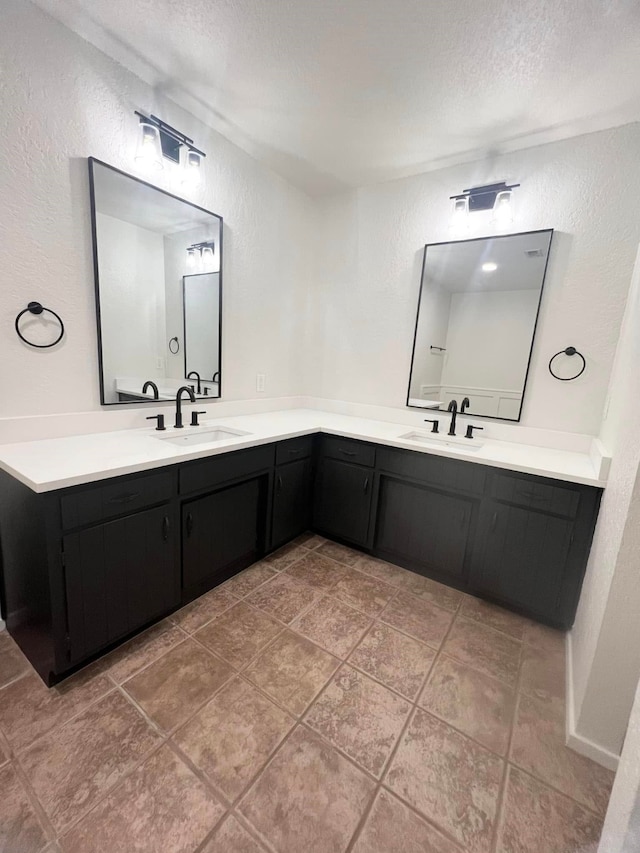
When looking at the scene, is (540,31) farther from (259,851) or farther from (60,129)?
(259,851)

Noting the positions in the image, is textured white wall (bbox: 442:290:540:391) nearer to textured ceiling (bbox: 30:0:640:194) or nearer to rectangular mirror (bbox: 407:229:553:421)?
rectangular mirror (bbox: 407:229:553:421)

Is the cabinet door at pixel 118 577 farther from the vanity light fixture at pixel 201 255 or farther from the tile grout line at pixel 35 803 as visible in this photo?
the vanity light fixture at pixel 201 255

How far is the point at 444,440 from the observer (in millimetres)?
2311

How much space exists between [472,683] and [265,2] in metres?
2.81

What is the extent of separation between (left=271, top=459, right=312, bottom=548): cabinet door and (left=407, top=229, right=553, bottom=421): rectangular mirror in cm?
100

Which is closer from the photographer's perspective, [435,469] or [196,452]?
[196,452]

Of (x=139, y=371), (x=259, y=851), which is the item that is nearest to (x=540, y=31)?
(x=139, y=371)

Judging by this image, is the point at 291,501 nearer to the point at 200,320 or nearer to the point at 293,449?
the point at 293,449

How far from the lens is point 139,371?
1.96m

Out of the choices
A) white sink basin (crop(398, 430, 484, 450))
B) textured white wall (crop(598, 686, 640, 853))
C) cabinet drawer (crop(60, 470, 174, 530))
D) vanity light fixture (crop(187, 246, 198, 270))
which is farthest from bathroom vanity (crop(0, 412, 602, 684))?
textured white wall (crop(598, 686, 640, 853))

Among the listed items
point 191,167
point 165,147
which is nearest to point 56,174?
point 165,147

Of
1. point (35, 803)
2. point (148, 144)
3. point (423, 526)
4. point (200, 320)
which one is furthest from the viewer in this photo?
point (200, 320)

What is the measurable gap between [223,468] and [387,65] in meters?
2.00

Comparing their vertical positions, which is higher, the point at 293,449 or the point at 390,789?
the point at 293,449
